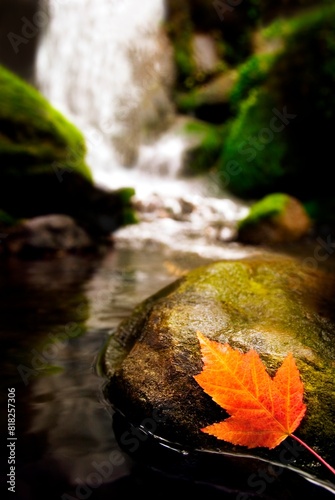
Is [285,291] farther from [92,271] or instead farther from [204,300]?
[92,271]

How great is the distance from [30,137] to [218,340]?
5.67 meters

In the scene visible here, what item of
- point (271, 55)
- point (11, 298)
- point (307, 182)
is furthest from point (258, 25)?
point (11, 298)

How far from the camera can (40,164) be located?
608 centimetres

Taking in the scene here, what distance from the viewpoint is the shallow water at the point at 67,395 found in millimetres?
1358

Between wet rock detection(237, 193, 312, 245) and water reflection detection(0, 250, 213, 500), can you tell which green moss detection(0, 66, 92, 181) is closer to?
water reflection detection(0, 250, 213, 500)

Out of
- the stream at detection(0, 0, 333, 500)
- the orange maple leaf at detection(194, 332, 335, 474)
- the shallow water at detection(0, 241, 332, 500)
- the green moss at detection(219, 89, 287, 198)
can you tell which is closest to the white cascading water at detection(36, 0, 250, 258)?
the stream at detection(0, 0, 333, 500)

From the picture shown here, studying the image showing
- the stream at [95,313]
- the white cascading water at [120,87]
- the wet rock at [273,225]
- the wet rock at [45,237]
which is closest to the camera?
the stream at [95,313]

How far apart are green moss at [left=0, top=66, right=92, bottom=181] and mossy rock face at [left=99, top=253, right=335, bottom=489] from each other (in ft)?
15.1

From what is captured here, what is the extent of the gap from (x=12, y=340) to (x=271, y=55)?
12.5 m

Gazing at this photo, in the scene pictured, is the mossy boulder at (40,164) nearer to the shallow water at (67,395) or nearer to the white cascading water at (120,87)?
the shallow water at (67,395)

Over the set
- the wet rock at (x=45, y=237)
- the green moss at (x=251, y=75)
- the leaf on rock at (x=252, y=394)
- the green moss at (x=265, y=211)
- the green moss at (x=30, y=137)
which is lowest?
the wet rock at (x=45, y=237)

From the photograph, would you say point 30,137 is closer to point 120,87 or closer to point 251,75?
point 251,75

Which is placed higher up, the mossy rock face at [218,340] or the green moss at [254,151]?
the green moss at [254,151]

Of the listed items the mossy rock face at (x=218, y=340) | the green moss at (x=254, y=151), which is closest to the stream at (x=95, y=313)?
the mossy rock face at (x=218, y=340)
